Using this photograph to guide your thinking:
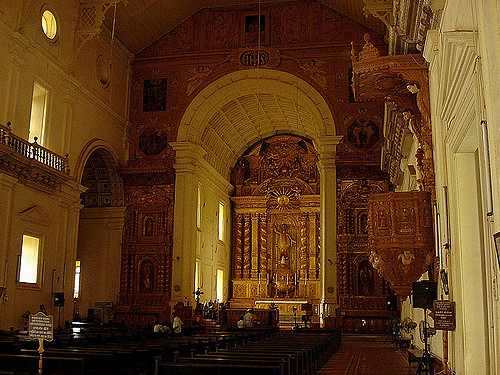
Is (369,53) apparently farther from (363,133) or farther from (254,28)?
(254,28)

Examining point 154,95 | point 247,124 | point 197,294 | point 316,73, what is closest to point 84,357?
point 197,294

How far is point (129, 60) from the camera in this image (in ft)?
80.0

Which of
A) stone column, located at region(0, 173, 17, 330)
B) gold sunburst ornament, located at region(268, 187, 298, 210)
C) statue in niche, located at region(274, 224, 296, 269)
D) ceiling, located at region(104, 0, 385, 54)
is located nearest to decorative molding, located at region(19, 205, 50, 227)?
stone column, located at region(0, 173, 17, 330)

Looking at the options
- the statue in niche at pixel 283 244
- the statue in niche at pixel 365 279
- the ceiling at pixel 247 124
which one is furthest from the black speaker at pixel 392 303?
the statue in niche at pixel 283 244

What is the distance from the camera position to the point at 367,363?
12.4m

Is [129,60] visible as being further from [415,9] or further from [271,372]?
[271,372]

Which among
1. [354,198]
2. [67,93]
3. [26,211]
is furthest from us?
[354,198]

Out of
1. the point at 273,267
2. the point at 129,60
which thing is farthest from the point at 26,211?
the point at 273,267

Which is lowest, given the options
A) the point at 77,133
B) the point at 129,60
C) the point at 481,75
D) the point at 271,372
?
the point at 271,372

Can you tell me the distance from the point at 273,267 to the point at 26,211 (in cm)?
1639

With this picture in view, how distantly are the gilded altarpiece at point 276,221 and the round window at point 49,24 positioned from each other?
47.0 feet

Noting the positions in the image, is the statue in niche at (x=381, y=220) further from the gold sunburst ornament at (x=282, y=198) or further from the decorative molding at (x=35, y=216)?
the gold sunburst ornament at (x=282, y=198)

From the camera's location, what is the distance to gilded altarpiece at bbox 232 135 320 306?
99.5 feet

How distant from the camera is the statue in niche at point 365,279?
22.0 meters
